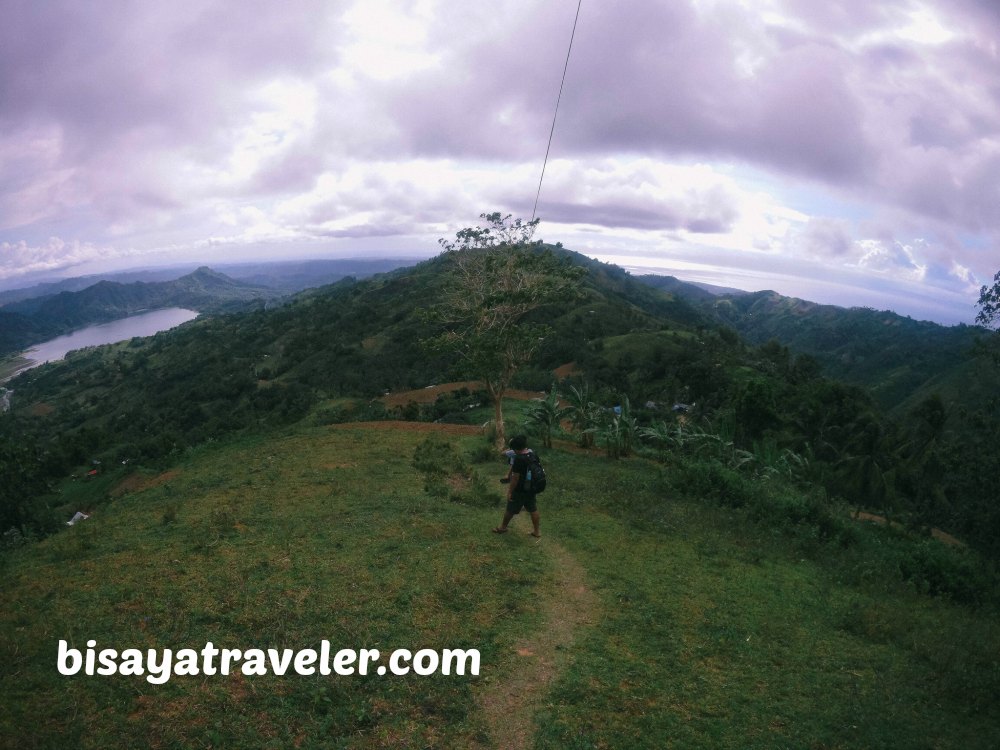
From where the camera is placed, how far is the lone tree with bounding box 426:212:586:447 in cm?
1592

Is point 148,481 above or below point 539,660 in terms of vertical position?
below

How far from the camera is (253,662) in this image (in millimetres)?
4984

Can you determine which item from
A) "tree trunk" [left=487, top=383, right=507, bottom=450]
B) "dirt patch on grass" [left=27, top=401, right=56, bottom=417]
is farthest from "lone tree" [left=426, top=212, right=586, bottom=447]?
"dirt patch on grass" [left=27, top=401, right=56, bottom=417]

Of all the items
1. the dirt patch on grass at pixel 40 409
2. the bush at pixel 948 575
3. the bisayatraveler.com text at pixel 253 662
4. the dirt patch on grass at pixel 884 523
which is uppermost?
the bisayatraveler.com text at pixel 253 662

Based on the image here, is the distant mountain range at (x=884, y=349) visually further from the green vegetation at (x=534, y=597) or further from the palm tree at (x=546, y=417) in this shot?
the palm tree at (x=546, y=417)

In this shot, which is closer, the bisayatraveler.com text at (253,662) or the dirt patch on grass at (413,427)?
the bisayatraveler.com text at (253,662)

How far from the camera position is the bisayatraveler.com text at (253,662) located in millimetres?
4789

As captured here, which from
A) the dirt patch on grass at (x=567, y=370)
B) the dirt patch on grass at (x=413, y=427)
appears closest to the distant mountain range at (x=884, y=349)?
the dirt patch on grass at (x=413, y=427)

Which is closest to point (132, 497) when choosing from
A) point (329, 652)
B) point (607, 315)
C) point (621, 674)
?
point (329, 652)

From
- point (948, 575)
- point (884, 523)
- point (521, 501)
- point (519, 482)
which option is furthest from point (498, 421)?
point (884, 523)

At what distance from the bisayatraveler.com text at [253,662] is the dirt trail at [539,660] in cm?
42

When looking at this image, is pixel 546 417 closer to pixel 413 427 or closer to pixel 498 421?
pixel 498 421

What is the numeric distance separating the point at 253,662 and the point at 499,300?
13.0 metres

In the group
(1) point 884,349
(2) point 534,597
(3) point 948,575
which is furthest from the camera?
(1) point 884,349
